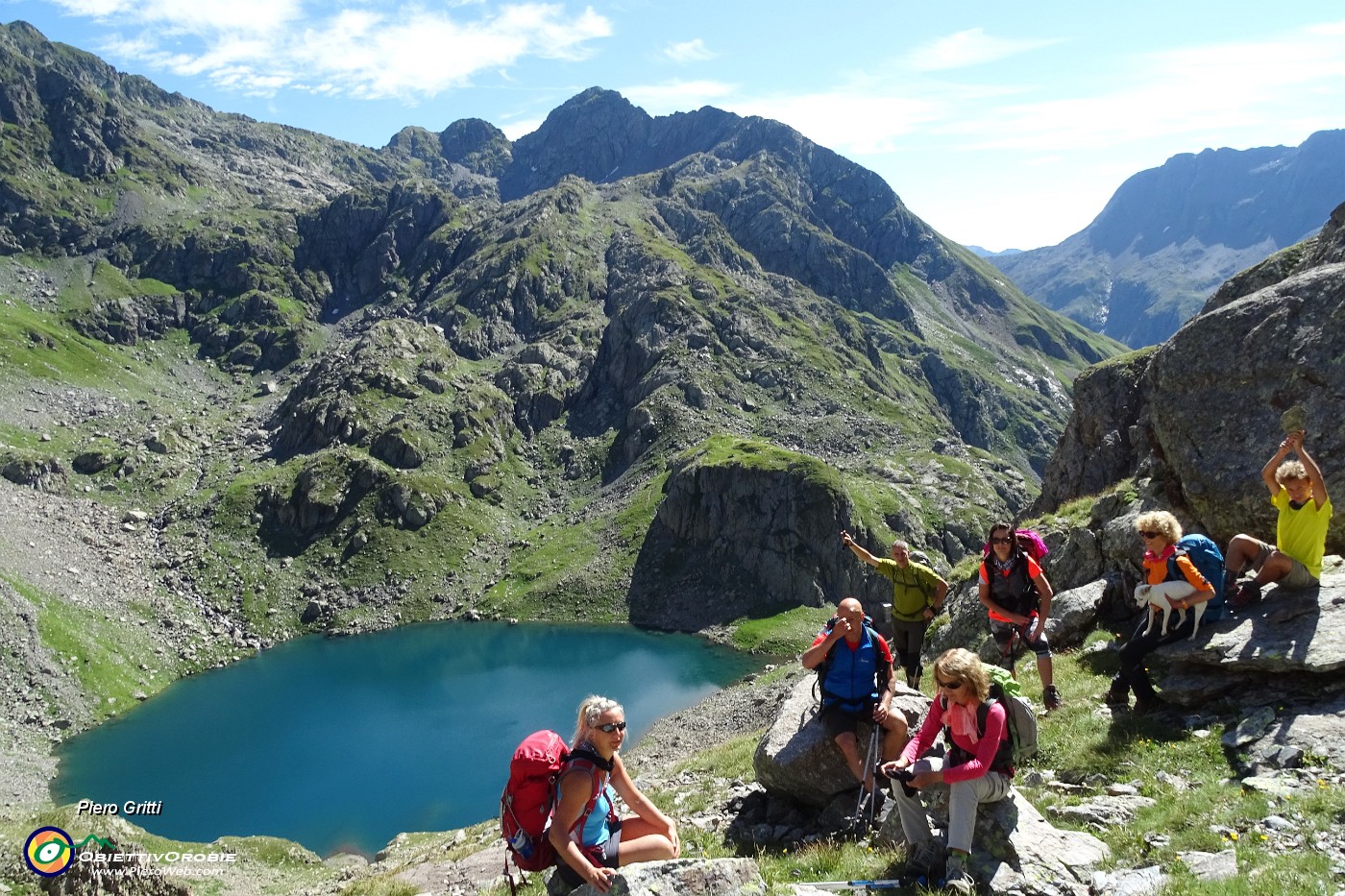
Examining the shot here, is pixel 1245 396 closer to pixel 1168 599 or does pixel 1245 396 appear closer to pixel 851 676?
pixel 1168 599

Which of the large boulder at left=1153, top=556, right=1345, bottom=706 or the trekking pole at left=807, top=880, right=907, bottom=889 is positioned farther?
the large boulder at left=1153, top=556, right=1345, bottom=706

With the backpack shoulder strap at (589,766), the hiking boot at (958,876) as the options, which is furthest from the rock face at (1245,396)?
the backpack shoulder strap at (589,766)

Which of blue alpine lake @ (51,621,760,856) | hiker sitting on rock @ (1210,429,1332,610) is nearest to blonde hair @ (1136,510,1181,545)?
hiker sitting on rock @ (1210,429,1332,610)

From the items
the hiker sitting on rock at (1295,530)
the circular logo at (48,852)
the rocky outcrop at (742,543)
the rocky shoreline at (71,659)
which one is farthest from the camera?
the rocky outcrop at (742,543)

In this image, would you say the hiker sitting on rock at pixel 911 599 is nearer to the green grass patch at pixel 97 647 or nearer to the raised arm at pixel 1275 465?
the raised arm at pixel 1275 465

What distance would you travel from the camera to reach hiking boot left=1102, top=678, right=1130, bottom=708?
45.3 feet

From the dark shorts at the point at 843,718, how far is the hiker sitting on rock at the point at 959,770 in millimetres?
2952

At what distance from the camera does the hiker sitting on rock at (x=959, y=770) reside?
31.3 ft

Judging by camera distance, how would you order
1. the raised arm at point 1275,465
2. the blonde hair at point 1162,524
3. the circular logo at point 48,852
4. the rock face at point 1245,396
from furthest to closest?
the circular logo at point 48,852
the rock face at point 1245,396
the raised arm at point 1275,465
the blonde hair at point 1162,524

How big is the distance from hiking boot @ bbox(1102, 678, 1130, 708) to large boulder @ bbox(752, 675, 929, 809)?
11.0 ft

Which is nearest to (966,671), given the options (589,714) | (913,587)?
(589,714)

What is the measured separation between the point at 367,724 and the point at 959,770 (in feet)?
284

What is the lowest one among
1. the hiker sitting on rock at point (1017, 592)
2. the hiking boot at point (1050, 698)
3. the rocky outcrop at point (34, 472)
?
the rocky outcrop at point (34, 472)

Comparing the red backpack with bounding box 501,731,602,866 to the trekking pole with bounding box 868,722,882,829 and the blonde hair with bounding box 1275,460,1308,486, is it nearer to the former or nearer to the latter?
the trekking pole with bounding box 868,722,882,829
